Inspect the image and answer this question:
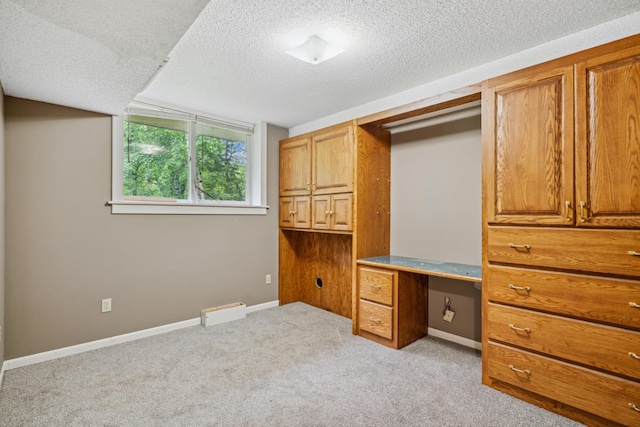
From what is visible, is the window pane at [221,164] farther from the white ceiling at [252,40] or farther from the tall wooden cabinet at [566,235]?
the tall wooden cabinet at [566,235]

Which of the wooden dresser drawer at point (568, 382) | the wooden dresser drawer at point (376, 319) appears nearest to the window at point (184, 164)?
the wooden dresser drawer at point (376, 319)

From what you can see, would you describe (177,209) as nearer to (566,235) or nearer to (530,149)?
(530,149)

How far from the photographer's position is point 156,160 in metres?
3.27

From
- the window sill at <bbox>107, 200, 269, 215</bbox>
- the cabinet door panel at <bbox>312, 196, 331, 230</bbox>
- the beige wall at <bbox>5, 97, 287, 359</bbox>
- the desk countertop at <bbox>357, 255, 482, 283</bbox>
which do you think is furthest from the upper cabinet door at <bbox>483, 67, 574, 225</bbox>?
the beige wall at <bbox>5, 97, 287, 359</bbox>

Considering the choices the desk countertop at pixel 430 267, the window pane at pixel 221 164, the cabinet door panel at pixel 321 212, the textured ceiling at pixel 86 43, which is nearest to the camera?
the textured ceiling at pixel 86 43

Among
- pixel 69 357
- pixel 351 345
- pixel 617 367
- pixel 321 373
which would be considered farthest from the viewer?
pixel 351 345

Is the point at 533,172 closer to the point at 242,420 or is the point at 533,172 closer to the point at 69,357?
the point at 242,420

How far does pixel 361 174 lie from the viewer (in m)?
3.05

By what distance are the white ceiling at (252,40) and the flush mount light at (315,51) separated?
0.16 ft

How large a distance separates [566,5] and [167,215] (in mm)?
3401

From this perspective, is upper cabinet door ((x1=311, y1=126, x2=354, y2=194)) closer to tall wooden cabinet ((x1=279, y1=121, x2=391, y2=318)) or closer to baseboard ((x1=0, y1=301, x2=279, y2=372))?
tall wooden cabinet ((x1=279, y1=121, x2=391, y2=318))

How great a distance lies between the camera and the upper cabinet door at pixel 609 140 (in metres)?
1.60

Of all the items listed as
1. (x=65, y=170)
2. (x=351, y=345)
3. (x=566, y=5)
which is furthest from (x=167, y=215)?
(x=566, y=5)

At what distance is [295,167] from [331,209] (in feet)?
2.70
